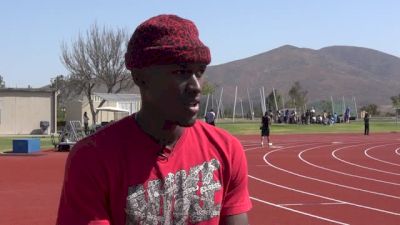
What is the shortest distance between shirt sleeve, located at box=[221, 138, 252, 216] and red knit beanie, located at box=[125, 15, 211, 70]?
0.37 m

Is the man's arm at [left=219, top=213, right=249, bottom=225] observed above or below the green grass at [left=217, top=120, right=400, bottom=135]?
above

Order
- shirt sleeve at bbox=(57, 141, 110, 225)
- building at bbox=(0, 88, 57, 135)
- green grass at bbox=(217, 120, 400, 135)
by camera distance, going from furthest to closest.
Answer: green grass at bbox=(217, 120, 400, 135) < building at bbox=(0, 88, 57, 135) < shirt sleeve at bbox=(57, 141, 110, 225)

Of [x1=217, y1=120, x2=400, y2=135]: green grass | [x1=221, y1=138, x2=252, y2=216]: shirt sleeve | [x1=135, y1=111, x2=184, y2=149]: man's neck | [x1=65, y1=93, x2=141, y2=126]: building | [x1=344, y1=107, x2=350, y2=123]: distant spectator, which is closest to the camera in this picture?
[x1=135, y1=111, x2=184, y2=149]: man's neck

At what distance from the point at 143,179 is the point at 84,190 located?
0.18 m

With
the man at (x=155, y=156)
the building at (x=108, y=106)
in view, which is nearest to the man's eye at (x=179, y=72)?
the man at (x=155, y=156)

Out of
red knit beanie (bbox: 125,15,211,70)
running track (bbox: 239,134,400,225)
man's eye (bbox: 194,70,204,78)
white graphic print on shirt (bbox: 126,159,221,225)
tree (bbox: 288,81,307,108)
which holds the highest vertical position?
tree (bbox: 288,81,307,108)

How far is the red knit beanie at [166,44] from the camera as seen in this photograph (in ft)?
6.45

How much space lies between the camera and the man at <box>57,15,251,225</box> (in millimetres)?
1969

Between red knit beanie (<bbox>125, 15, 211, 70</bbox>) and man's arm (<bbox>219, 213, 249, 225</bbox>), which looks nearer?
red knit beanie (<bbox>125, 15, 211, 70</bbox>)

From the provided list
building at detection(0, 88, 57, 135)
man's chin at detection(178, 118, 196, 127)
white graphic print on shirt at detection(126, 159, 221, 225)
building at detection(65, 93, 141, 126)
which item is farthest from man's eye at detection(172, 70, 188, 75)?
building at detection(0, 88, 57, 135)

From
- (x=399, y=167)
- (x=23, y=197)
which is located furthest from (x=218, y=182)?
(x=399, y=167)

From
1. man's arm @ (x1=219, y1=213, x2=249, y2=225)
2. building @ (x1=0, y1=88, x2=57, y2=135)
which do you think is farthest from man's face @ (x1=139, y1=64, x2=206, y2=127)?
building @ (x1=0, y1=88, x2=57, y2=135)

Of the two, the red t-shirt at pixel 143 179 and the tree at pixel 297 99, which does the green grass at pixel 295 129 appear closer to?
the tree at pixel 297 99

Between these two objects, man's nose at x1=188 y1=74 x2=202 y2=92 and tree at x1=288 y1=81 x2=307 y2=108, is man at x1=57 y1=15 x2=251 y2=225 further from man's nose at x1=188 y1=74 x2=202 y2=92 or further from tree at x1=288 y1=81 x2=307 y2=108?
tree at x1=288 y1=81 x2=307 y2=108
